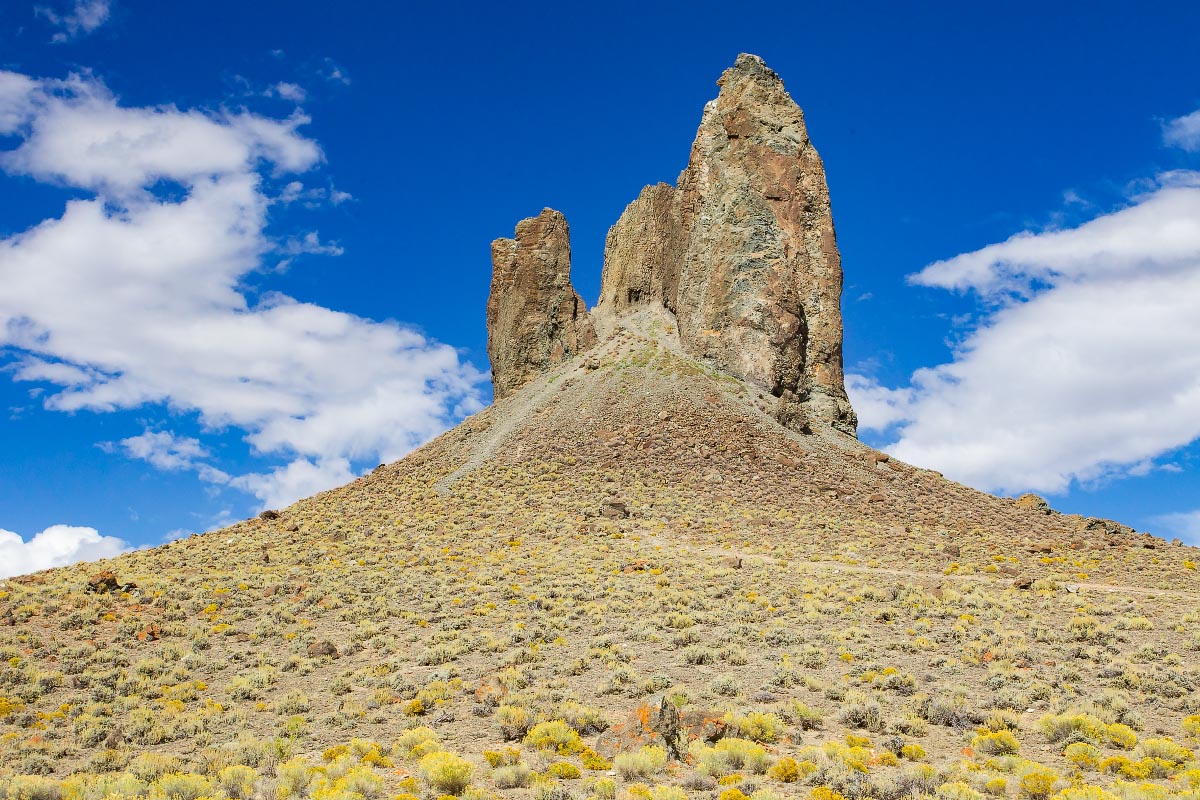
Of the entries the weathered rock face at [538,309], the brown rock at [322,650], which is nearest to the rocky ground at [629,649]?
the brown rock at [322,650]

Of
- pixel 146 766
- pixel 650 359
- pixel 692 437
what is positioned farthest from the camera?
pixel 650 359

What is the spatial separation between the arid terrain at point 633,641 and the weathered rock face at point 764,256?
5085mm

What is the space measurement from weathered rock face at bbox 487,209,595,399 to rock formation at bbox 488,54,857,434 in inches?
3.2

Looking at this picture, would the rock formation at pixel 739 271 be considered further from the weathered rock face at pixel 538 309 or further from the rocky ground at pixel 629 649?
the rocky ground at pixel 629 649

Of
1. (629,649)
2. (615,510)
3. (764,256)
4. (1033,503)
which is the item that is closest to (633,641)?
(629,649)

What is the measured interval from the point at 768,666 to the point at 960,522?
23.4m

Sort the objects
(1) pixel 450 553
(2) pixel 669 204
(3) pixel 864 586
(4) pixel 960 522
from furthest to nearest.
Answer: (2) pixel 669 204 → (4) pixel 960 522 → (1) pixel 450 553 → (3) pixel 864 586

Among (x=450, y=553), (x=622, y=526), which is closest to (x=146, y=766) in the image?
(x=450, y=553)

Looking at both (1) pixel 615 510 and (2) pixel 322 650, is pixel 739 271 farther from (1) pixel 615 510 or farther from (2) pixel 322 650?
(2) pixel 322 650

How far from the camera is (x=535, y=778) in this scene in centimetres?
1062

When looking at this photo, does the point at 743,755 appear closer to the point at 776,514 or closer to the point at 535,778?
the point at 535,778

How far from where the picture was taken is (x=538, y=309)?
2184 inches

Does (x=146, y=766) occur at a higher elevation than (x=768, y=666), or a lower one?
lower

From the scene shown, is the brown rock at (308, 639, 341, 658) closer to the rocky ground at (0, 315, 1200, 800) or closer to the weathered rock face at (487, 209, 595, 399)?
the rocky ground at (0, 315, 1200, 800)
